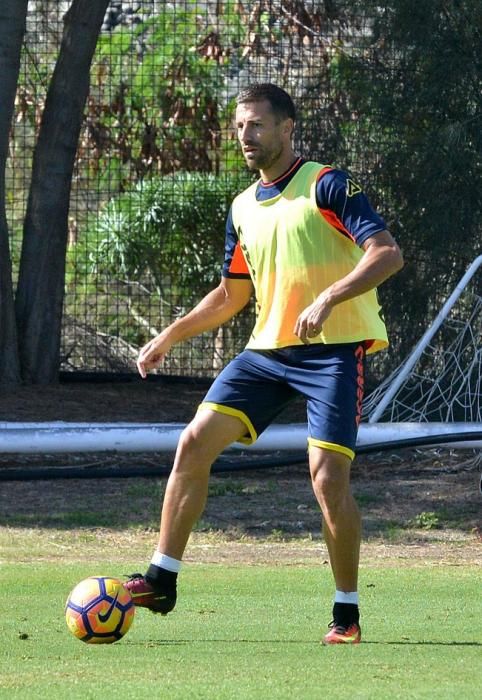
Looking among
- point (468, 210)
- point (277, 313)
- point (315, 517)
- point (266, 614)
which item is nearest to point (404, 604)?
point (266, 614)

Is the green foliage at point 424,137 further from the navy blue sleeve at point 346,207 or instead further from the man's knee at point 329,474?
the man's knee at point 329,474

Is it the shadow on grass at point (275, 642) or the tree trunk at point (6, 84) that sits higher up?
the tree trunk at point (6, 84)

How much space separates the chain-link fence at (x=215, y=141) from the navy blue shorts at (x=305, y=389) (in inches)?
245

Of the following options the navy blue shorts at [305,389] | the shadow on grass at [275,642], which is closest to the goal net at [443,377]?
the navy blue shorts at [305,389]

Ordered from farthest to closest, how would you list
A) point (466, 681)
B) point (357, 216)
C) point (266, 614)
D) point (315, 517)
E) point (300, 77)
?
point (300, 77) → point (315, 517) → point (266, 614) → point (357, 216) → point (466, 681)

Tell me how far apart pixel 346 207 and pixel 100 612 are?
176 centimetres

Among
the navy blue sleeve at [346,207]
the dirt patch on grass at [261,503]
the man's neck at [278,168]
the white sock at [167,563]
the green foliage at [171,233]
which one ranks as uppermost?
the man's neck at [278,168]

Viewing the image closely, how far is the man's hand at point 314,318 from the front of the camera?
478 centimetres

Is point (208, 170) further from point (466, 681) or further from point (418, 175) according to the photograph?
point (466, 681)

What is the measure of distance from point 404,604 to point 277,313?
1.61 m

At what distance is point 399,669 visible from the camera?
14.4ft

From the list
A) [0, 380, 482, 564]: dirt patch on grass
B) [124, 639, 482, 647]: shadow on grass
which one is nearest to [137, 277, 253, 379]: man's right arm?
[124, 639, 482, 647]: shadow on grass

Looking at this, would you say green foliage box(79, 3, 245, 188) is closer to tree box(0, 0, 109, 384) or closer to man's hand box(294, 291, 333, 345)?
tree box(0, 0, 109, 384)

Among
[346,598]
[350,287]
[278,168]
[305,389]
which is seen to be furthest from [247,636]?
[278,168]
